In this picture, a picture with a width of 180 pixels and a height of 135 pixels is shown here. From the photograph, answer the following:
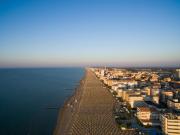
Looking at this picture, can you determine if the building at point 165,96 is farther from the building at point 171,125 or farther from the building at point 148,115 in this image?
the building at point 171,125

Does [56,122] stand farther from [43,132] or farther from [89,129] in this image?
[89,129]

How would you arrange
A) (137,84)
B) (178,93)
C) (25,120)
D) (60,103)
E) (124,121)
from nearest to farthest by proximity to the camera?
(124,121)
(25,120)
(60,103)
(178,93)
(137,84)

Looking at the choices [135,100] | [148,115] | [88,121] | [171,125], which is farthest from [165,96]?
[88,121]

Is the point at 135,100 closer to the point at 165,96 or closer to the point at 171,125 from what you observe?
the point at 165,96

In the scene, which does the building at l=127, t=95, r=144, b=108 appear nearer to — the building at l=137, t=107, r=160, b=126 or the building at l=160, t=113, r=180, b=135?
the building at l=137, t=107, r=160, b=126

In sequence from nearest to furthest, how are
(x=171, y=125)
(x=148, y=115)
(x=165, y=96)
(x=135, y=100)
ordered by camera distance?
(x=171, y=125) → (x=148, y=115) → (x=135, y=100) → (x=165, y=96)

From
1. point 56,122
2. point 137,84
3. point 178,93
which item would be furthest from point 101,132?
point 137,84

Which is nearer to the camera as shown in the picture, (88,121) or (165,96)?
(88,121)

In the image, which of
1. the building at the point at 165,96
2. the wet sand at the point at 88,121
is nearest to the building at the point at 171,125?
the wet sand at the point at 88,121

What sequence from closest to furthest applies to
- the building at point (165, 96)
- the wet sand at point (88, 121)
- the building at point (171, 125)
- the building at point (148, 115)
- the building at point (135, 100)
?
the building at point (171, 125) < the wet sand at point (88, 121) < the building at point (148, 115) < the building at point (135, 100) < the building at point (165, 96)

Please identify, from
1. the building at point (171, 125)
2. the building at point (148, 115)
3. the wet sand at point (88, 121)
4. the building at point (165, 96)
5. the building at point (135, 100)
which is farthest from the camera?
the building at point (165, 96)

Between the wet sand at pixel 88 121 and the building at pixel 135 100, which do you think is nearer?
the wet sand at pixel 88 121
